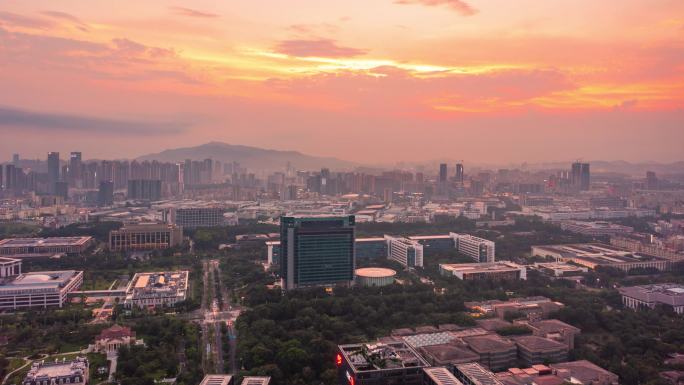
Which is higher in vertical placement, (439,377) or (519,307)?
(439,377)

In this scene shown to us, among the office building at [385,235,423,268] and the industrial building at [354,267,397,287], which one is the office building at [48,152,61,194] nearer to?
the office building at [385,235,423,268]

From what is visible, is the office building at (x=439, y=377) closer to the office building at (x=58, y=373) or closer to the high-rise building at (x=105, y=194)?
the office building at (x=58, y=373)

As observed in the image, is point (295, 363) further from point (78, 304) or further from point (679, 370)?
point (78, 304)

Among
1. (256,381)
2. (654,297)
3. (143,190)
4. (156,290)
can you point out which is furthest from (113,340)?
(143,190)

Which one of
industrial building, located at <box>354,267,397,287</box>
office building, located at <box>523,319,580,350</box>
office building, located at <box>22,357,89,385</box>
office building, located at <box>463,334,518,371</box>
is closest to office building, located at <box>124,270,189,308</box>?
office building, located at <box>22,357,89,385</box>

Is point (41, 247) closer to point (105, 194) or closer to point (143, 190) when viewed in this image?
point (105, 194)

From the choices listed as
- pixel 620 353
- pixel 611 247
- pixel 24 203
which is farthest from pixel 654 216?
pixel 24 203
